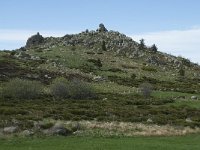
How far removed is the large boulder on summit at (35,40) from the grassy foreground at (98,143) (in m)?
131

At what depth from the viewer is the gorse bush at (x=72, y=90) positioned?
249 ft

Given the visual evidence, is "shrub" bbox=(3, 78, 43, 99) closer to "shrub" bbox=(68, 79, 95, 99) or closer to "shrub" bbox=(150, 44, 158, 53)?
"shrub" bbox=(68, 79, 95, 99)

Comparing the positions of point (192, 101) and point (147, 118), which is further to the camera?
point (192, 101)

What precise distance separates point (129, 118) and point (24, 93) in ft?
83.3

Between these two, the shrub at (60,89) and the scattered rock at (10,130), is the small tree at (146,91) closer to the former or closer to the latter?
the shrub at (60,89)

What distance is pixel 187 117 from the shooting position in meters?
A: 57.4

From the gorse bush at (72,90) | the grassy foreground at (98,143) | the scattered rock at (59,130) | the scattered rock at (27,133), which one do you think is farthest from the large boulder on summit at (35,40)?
the grassy foreground at (98,143)

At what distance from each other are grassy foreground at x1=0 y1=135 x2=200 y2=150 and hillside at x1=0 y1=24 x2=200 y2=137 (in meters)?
5.75

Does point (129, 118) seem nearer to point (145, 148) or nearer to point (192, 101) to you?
point (145, 148)

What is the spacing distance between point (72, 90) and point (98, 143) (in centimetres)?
4139

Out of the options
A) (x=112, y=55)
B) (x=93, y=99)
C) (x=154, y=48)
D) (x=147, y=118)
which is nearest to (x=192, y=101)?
(x=93, y=99)

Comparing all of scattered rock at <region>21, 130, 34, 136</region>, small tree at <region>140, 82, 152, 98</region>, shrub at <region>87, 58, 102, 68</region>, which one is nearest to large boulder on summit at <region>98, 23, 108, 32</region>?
shrub at <region>87, 58, 102, 68</region>

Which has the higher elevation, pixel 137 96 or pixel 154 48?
pixel 154 48

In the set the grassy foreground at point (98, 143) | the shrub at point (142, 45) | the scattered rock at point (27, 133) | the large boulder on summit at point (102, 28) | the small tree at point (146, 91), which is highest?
the large boulder on summit at point (102, 28)
